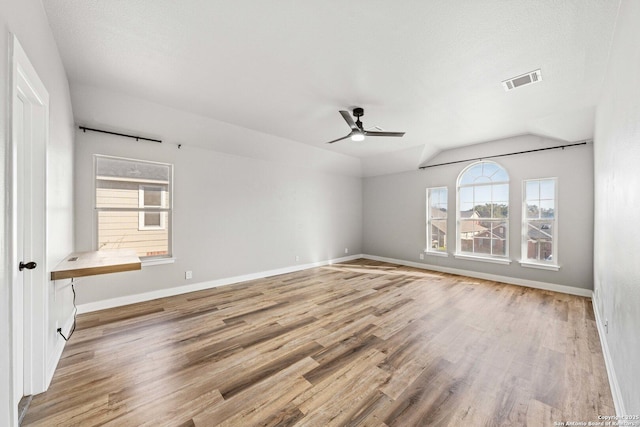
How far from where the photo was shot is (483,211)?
17.5 ft

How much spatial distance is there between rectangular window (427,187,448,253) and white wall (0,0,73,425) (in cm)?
639

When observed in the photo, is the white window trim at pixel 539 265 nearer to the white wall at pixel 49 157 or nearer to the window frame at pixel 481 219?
the window frame at pixel 481 219

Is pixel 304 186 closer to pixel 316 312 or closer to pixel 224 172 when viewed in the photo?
pixel 224 172

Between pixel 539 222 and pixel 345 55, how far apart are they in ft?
15.5

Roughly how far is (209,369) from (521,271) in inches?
214

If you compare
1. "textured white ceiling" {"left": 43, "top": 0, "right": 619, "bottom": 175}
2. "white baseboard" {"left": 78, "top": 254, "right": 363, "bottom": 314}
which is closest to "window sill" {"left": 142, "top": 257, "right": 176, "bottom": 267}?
"white baseboard" {"left": 78, "top": 254, "right": 363, "bottom": 314}

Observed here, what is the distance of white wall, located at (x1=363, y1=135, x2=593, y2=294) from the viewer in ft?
13.5

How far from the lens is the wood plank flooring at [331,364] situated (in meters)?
1.71

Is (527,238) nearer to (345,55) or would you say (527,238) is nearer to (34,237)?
(345,55)

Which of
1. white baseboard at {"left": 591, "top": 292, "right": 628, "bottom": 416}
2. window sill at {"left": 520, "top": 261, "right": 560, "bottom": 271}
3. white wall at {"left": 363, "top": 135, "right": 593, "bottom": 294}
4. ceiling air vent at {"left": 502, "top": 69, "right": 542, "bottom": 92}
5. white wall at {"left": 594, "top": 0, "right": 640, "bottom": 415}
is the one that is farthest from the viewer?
window sill at {"left": 520, "top": 261, "right": 560, "bottom": 271}

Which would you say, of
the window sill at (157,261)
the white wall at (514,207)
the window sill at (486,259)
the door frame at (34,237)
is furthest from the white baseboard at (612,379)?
the window sill at (157,261)

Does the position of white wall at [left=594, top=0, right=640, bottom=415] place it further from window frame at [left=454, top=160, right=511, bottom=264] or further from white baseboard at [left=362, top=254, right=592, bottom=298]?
window frame at [left=454, top=160, right=511, bottom=264]

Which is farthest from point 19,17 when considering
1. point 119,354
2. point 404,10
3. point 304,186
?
point 304,186

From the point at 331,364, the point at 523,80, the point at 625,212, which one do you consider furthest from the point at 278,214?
the point at 625,212
